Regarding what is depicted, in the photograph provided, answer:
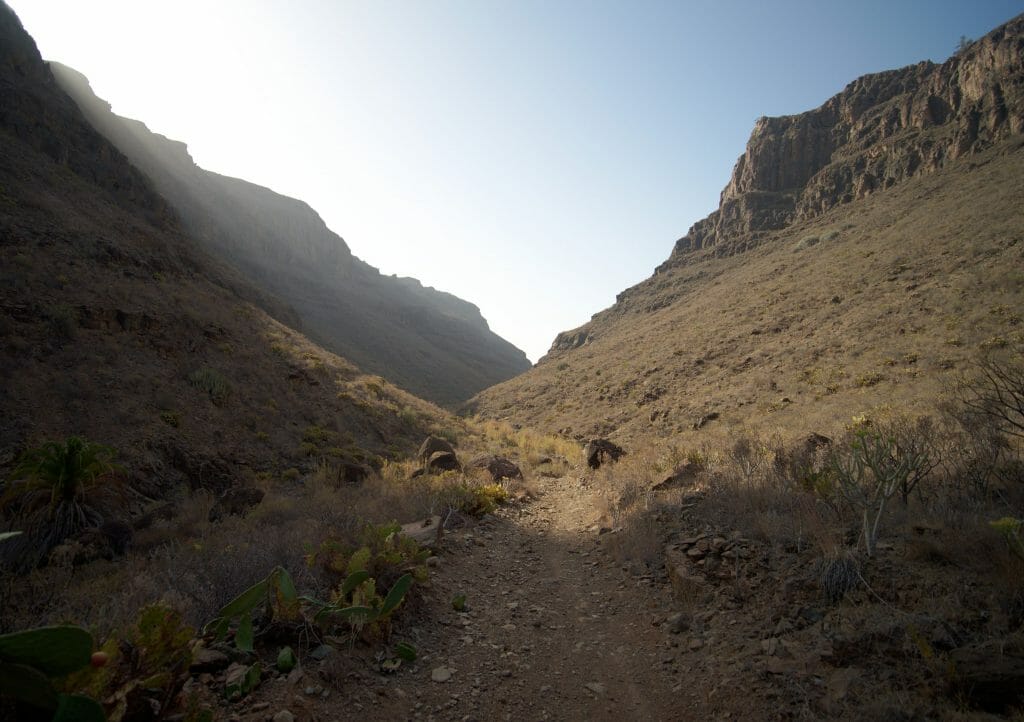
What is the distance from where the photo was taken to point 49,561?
18.7 feet

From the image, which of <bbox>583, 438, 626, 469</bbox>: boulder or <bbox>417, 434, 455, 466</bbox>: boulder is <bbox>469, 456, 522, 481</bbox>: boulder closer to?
<bbox>417, 434, 455, 466</bbox>: boulder

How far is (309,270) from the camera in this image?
2869 inches

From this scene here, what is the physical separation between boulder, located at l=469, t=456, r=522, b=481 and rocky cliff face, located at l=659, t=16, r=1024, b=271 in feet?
153

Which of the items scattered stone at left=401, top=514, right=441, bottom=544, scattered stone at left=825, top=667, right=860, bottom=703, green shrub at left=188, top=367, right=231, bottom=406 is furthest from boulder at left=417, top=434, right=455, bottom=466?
scattered stone at left=825, top=667, right=860, bottom=703

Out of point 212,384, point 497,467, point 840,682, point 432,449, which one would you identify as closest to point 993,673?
point 840,682

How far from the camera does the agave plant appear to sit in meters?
6.27

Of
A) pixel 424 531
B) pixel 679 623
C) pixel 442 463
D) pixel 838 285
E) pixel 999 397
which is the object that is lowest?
pixel 442 463

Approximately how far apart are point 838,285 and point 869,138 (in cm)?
3715

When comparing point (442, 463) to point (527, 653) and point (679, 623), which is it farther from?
point (679, 623)

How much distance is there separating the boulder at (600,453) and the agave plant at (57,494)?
11.3 m

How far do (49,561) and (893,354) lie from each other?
2309cm

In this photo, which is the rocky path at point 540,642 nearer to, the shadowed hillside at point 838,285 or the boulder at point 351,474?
the boulder at point 351,474

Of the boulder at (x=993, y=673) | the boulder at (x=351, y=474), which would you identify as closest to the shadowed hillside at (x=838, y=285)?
the boulder at (x=993, y=673)

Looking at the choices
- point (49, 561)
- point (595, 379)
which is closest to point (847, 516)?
point (49, 561)
